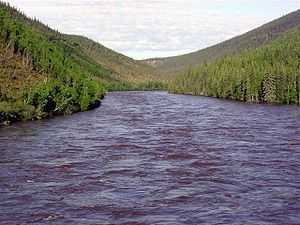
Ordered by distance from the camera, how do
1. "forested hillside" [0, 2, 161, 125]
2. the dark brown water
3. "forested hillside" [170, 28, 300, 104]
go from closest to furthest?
the dark brown water → "forested hillside" [0, 2, 161, 125] → "forested hillside" [170, 28, 300, 104]

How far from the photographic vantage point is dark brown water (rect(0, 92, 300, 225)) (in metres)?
28.5

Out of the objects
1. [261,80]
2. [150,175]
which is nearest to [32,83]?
[261,80]

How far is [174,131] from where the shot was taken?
66.2m

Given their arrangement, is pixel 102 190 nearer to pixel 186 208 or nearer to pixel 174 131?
pixel 186 208

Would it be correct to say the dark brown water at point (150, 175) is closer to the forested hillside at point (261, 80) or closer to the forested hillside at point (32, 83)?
the forested hillside at point (32, 83)

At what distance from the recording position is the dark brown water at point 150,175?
28453 mm

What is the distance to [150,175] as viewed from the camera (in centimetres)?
3822

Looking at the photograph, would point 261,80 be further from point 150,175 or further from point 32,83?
point 150,175

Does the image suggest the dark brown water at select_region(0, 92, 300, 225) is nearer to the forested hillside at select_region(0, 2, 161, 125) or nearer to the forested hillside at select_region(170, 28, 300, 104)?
the forested hillside at select_region(0, 2, 161, 125)

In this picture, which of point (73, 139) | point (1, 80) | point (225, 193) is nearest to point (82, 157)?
point (73, 139)

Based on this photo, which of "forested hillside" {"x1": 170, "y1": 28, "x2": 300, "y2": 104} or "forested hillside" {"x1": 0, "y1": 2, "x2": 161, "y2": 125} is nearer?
"forested hillside" {"x1": 0, "y1": 2, "x2": 161, "y2": 125}

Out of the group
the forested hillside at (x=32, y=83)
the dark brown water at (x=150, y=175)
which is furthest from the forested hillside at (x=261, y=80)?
the dark brown water at (x=150, y=175)

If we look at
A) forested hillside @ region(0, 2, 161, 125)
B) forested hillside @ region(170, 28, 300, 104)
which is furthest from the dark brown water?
forested hillside @ region(170, 28, 300, 104)

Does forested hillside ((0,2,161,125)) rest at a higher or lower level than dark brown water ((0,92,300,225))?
higher
